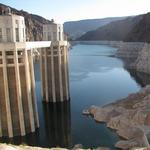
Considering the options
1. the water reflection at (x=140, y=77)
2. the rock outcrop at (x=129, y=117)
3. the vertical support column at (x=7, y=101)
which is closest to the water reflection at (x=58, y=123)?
the rock outcrop at (x=129, y=117)

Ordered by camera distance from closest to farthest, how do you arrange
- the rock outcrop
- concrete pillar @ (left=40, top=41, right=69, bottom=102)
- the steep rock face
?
the rock outcrop
concrete pillar @ (left=40, top=41, right=69, bottom=102)
the steep rock face

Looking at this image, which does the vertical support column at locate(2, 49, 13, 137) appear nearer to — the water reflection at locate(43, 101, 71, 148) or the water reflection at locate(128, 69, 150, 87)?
the water reflection at locate(43, 101, 71, 148)

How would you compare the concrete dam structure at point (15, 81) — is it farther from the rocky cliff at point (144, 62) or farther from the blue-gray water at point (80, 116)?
the rocky cliff at point (144, 62)

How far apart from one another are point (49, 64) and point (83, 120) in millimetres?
12253

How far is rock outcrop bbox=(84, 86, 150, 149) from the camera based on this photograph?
26897 millimetres

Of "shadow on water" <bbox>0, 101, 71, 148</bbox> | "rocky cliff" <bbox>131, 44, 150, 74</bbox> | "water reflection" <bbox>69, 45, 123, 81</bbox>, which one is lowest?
"shadow on water" <bbox>0, 101, 71, 148</bbox>

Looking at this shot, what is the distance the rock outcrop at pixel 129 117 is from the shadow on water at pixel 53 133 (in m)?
3.76

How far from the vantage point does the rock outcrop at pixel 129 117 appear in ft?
88.2

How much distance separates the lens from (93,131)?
3250cm

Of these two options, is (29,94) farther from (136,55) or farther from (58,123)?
(136,55)

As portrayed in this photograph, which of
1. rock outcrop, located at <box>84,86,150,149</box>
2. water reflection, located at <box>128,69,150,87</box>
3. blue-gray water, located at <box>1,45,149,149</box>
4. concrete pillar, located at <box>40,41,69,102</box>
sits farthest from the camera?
water reflection, located at <box>128,69,150,87</box>

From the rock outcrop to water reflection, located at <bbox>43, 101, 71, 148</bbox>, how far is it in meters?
3.60

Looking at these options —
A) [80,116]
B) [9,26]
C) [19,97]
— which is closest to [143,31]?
[80,116]

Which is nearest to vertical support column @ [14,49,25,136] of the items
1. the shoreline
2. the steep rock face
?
the shoreline
